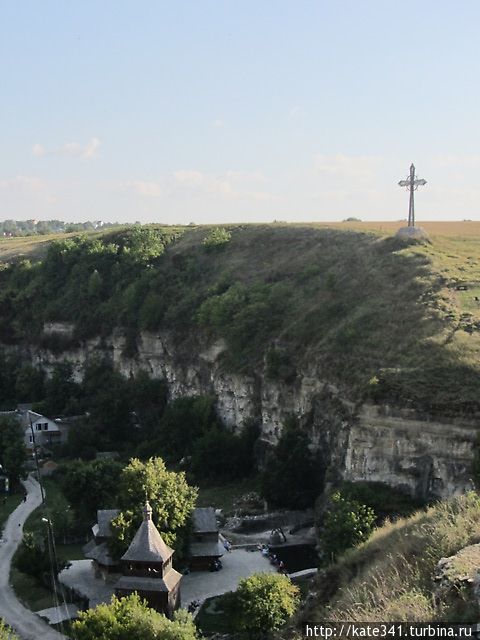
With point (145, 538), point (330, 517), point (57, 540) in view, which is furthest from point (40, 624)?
point (330, 517)

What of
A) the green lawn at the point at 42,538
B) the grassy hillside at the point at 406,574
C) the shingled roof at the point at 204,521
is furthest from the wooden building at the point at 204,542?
the grassy hillside at the point at 406,574

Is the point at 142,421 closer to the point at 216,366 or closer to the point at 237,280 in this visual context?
the point at 216,366

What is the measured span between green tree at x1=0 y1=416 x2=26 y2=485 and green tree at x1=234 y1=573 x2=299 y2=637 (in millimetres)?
27581

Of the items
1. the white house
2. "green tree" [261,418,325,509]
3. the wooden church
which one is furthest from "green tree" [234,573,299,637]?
the white house

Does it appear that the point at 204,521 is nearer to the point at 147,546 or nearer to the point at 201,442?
the point at 147,546

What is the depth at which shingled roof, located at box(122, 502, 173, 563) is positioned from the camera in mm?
29047

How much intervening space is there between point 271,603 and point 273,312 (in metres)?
30.0

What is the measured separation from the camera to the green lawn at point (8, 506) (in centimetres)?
4546

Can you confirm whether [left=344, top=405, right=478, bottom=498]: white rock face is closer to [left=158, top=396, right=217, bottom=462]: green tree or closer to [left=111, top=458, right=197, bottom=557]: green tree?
[left=111, top=458, right=197, bottom=557]: green tree

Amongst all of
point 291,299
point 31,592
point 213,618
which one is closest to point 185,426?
point 291,299

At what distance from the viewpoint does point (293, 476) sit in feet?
141

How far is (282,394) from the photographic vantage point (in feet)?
160

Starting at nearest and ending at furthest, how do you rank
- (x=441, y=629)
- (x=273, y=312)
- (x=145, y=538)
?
(x=441, y=629) → (x=145, y=538) → (x=273, y=312)

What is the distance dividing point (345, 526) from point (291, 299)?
2502cm
